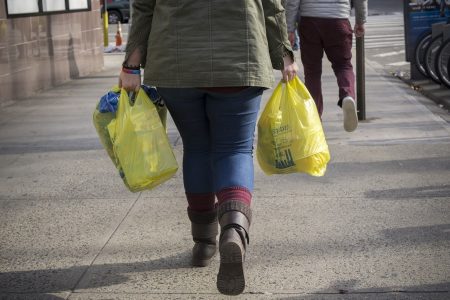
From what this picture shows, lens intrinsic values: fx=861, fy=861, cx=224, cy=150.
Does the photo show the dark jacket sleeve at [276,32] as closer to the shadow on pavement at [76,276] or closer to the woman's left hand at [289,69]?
the woman's left hand at [289,69]

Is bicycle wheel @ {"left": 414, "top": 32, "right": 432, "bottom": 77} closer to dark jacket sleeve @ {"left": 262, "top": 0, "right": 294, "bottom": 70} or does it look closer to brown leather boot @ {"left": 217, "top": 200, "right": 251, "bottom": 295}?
dark jacket sleeve @ {"left": 262, "top": 0, "right": 294, "bottom": 70}

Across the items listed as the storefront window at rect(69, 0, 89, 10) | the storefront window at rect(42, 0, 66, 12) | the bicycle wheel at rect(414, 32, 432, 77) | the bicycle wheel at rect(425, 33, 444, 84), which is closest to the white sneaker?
the bicycle wheel at rect(425, 33, 444, 84)

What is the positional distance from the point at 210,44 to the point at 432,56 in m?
8.42

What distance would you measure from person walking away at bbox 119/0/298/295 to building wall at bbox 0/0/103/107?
6673 mm

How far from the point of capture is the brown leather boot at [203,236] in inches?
164

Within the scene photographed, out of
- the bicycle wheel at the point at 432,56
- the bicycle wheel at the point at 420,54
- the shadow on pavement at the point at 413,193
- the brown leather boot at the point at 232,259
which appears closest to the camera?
the brown leather boot at the point at 232,259

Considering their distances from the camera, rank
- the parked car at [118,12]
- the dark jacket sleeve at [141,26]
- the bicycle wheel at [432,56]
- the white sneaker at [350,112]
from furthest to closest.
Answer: the parked car at [118,12], the bicycle wheel at [432,56], the white sneaker at [350,112], the dark jacket sleeve at [141,26]

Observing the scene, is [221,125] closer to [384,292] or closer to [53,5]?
[384,292]

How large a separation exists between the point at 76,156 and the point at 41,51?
4.94 metres

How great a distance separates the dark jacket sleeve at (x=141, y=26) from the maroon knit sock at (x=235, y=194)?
722 millimetres

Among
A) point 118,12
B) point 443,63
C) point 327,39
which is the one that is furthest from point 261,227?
point 118,12

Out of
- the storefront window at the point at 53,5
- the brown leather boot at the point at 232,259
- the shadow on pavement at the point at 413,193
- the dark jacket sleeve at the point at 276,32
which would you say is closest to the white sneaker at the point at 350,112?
the shadow on pavement at the point at 413,193

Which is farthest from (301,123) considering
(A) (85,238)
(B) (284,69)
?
(A) (85,238)

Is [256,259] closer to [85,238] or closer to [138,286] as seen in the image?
[138,286]
